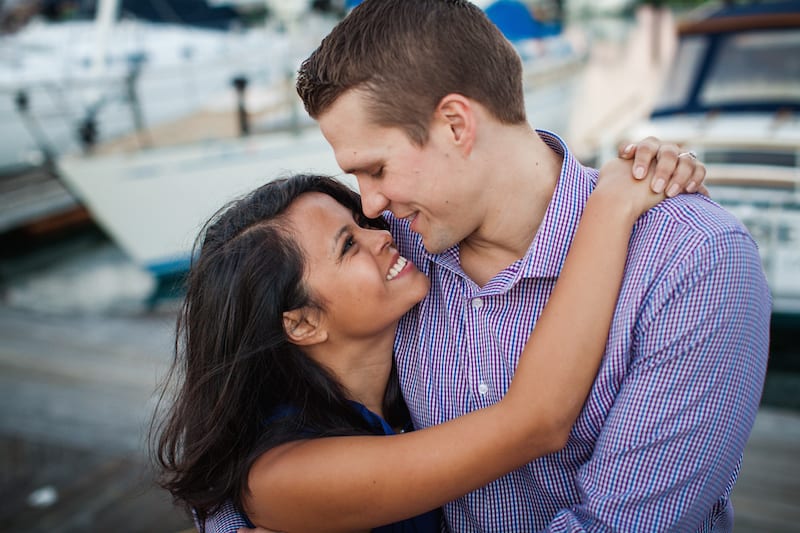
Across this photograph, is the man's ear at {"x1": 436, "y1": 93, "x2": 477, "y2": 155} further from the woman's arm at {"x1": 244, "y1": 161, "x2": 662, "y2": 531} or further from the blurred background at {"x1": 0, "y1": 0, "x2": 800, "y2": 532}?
the blurred background at {"x1": 0, "y1": 0, "x2": 800, "y2": 532}

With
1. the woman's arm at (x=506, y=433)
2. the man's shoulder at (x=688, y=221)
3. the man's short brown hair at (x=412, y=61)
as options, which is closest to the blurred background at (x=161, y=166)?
the man's short brown hair at (x=412, y=61)

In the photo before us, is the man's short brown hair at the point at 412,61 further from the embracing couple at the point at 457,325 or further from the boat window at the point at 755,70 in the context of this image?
the boat window at the point at 755,70

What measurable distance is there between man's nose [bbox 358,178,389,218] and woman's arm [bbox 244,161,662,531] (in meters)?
0.43

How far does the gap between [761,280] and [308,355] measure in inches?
41.4

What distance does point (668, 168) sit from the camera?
1413mm

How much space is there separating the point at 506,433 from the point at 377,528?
0.55m

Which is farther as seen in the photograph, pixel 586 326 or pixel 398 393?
pixel 398 393

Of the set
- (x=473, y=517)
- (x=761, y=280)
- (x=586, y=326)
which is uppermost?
(x=761, y=280)

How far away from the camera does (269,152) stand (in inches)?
329

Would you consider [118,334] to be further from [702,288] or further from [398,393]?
[702,288]

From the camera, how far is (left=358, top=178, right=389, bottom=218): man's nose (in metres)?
1.61

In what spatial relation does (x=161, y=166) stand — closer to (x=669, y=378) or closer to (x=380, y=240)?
(x=380, y=240)

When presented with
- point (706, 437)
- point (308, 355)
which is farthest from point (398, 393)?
point (706, 437)

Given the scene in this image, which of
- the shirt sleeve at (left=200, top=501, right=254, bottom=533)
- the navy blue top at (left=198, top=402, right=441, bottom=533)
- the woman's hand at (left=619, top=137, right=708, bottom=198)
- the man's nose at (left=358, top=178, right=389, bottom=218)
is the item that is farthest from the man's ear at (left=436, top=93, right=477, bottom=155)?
the shirt sleeve at (left=200, top=501, right=254, bottom=533)
